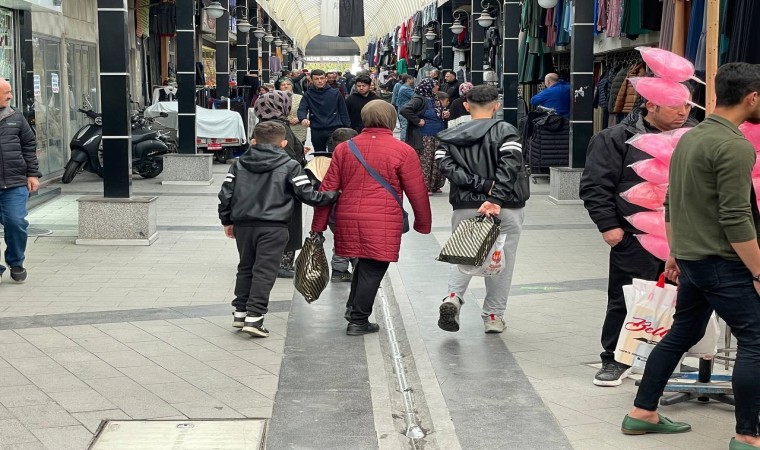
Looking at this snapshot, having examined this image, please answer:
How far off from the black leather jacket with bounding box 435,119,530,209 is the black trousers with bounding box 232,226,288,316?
1219 millimetres

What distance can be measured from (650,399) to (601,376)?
3.32ft

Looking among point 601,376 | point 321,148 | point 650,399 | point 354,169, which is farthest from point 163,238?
point 650,399

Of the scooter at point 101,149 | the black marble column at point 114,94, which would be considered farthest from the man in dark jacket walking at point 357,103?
the black marble column at point 114,94

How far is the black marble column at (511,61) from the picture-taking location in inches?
826

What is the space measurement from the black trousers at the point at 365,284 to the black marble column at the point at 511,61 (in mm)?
→ 13395

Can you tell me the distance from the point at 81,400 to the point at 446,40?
82.1ft

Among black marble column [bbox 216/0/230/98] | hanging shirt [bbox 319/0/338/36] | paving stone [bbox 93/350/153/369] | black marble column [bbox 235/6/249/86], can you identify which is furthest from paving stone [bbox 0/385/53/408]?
hanging shirt [bbox 319/0/338/36]

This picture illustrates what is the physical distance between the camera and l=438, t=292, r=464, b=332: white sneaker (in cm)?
757

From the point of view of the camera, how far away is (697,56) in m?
11.4

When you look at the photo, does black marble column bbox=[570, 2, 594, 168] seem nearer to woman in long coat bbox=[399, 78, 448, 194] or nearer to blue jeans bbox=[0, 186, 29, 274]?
woman in long coat bbox=[399, 78, 448, 194]

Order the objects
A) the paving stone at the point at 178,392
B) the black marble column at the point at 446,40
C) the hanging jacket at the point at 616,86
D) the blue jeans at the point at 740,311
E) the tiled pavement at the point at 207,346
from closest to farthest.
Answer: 1. the blue jeans at the point at 740,311
2. the tiled pavement at the point at 207,346
3. the paving stone at the point at 178,392
4. the hanging jacket at the point at 616,86
5. the black marble column at the point at 446,40

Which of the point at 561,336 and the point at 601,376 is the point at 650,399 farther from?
the point at 561,336

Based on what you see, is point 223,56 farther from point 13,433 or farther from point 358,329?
point 13,433

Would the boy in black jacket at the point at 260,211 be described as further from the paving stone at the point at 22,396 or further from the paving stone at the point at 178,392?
the paving stone at the point at 22,396
